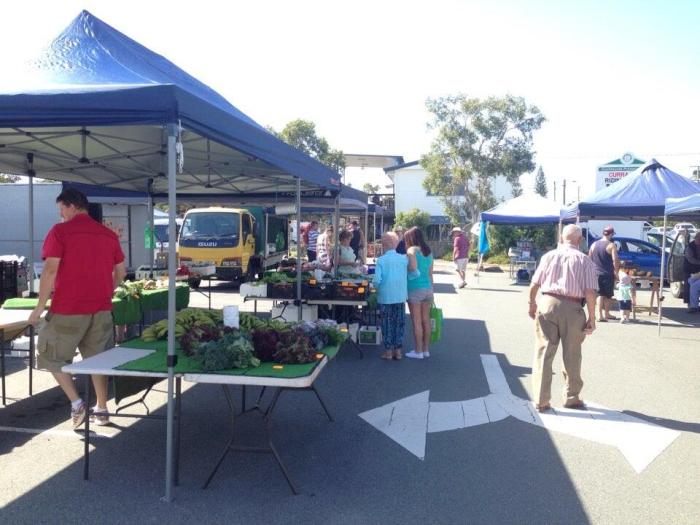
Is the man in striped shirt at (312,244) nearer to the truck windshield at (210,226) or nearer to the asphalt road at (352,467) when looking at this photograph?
the truck windshield at (210,226)

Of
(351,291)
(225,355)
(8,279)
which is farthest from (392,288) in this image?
(8,279)

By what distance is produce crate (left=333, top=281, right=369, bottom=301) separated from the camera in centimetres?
829

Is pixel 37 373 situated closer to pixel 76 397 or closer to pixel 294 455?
pixel 76 397

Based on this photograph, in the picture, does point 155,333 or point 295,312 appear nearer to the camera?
point 155,333

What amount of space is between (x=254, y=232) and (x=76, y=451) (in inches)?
541

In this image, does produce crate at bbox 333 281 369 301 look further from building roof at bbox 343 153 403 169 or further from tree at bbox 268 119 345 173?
building roof at bbox 343 153 403 169

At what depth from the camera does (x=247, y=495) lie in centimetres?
411

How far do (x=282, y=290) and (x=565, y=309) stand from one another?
415 cm

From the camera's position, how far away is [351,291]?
27.3 feet

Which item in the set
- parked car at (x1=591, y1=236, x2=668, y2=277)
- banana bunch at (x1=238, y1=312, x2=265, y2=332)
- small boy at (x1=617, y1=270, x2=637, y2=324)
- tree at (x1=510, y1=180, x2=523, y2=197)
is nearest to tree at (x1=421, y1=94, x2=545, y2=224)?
tree at (x1=510, y1=180, x2=523, y2=197)

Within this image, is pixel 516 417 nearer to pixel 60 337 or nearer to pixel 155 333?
pixel 155 333

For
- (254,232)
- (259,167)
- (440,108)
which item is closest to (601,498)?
(259,167)

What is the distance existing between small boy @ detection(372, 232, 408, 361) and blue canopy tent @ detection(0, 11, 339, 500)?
126cm

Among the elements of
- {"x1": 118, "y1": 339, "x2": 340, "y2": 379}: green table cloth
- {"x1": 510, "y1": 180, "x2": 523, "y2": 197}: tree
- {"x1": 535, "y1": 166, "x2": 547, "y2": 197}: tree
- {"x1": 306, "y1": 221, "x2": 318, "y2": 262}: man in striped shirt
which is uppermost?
{"x1": 535, "y1": 166, "x2": 547, "y2": 197}: tree
